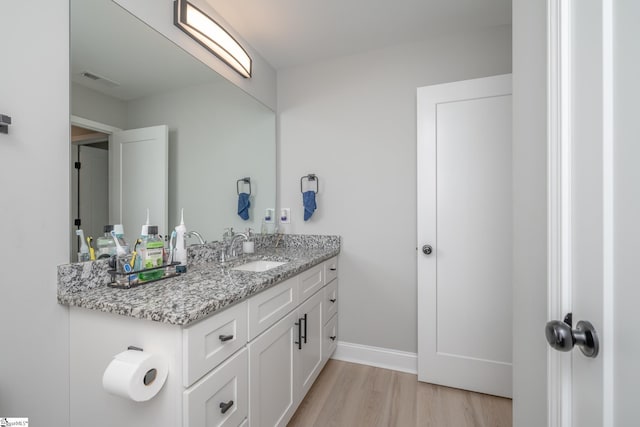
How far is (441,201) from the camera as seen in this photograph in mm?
1916

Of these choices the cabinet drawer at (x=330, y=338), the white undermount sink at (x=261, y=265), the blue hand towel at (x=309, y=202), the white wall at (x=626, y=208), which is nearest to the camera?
the white wall at (x=626, y=208)

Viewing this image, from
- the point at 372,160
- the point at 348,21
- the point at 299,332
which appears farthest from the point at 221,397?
the point at 348,21

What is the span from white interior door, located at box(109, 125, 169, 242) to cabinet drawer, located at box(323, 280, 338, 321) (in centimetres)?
116

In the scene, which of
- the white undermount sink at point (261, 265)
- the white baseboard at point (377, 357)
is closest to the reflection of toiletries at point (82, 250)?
the white undermount sink at point (261, 265)

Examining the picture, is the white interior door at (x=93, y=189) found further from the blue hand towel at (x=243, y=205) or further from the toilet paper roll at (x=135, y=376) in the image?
the blue hand towel at (x=243, y=205)

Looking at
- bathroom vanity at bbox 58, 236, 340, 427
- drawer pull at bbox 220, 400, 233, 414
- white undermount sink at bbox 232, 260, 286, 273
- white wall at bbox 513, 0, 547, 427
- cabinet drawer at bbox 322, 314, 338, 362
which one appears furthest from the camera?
cabinet drawer at bbox 322, 314, 338, 362

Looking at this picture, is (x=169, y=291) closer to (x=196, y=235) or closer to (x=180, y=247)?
(x=180, y=247)

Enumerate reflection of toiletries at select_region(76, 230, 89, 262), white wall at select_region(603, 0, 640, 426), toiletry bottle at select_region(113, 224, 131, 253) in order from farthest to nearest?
toiletry bottle at select_region(113, 224, 131, 253) < reflection of toiletries at select_region(76, 230, 89, 262) < white wall at select_region(603, 0, 640, 426)

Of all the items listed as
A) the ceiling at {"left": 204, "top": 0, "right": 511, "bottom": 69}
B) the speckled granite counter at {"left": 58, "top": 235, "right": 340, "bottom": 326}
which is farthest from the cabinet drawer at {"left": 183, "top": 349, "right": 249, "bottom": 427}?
the ceiling at {"left": 204, "top": 0, "right": 511, "bottom": 69}

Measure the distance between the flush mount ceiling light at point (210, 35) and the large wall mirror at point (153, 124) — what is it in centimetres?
12

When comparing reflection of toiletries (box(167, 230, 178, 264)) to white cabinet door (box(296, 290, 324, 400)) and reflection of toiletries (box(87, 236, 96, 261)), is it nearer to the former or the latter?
reflection of toiletries (box(87, 236, 96, 261))

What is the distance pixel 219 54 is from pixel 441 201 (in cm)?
176

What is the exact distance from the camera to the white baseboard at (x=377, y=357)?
2.08m

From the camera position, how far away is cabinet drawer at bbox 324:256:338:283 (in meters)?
2.02
